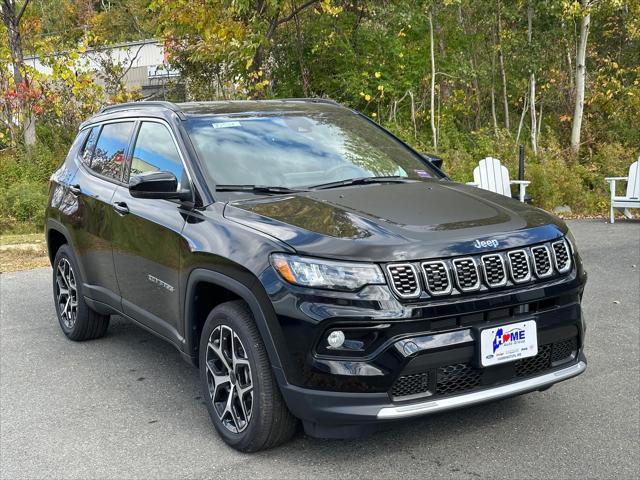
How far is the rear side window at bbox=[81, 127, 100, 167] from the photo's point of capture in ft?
18.4

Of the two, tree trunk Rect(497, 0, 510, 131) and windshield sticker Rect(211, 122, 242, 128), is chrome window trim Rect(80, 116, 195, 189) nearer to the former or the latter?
windshield sticker Rect(211, 122, 242, 128)

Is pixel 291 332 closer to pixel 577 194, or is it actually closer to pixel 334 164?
pixel 334 164

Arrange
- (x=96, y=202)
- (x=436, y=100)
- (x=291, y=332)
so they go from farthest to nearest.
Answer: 1. (x=436, y=100)
2. (x=96, y=202)
3. (x=291, y=332)

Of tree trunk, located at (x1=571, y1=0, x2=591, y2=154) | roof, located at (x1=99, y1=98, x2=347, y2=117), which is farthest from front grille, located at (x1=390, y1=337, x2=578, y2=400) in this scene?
tree trunk, located at (x1=571, y1=0, x2=591, y2=154)

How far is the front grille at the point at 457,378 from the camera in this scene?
10.8 feet

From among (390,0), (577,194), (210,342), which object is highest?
(390,0)

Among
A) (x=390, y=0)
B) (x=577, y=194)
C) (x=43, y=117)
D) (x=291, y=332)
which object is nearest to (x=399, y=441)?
(x=291, y=332)

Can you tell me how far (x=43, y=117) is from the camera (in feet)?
51.9

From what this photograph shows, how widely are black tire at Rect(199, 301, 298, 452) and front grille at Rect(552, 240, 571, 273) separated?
152 cm

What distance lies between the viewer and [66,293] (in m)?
5.95

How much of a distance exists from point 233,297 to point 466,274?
4.05 feet

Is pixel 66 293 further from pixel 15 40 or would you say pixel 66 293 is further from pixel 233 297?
pixel 15 40

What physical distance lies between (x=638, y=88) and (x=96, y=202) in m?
14.2

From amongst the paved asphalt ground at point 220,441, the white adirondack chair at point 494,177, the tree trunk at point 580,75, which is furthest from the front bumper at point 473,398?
the tree trunk at point 580,75
